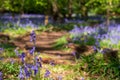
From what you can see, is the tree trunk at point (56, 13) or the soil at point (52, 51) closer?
the soil at point (52, 51)

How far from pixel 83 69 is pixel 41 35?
499 inches

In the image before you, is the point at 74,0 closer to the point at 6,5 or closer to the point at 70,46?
the point at 6,5

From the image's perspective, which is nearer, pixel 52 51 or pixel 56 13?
pixel 52 51

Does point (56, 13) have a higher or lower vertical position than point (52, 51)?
lower

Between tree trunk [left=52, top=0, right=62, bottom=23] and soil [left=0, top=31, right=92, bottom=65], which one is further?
tree trunk [left=52, top=0, right=62, bottom=23]

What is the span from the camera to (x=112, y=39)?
13.6 metres

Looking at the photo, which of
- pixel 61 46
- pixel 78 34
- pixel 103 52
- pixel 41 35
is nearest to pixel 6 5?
pixel 41 35

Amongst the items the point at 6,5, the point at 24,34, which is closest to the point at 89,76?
the point at 24,34

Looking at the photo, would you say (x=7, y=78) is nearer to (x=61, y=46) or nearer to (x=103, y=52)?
(x=103, y=52)

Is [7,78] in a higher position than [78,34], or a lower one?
higher

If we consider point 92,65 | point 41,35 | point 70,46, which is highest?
point 92,65

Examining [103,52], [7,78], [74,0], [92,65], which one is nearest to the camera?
[7,78]

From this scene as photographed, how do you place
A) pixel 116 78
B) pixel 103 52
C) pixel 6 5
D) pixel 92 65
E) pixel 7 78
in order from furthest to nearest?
1. pixel 6 5
2. pixel 103 52
3. pixel 92 65
4. pixel 116 78
5. pixel 7 78

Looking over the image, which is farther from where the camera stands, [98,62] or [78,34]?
[78,34]
